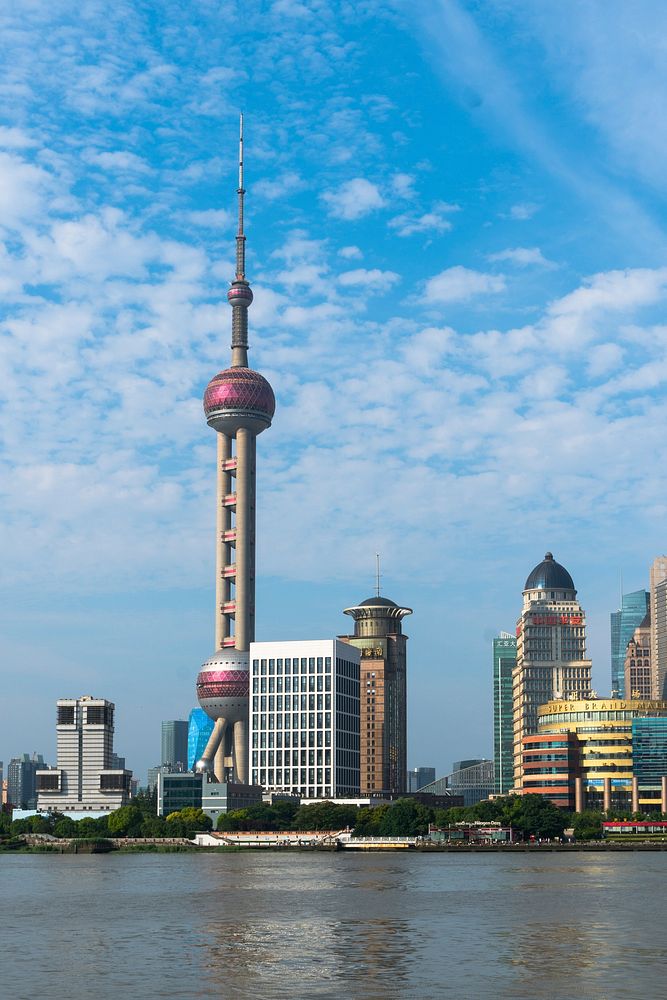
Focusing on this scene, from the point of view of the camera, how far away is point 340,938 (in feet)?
325

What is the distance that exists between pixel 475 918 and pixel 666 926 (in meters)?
16.0

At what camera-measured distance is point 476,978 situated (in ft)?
258

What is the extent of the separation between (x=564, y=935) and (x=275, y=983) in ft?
97.2

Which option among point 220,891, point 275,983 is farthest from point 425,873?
point 275,983

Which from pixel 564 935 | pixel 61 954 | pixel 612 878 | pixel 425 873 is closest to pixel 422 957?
pixel 564 935

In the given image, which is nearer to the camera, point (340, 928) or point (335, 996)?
point (335, 996)

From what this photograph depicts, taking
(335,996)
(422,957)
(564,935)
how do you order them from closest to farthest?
(335,996) < (422,957) < (564,935)

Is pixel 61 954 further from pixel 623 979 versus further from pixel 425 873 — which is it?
pixel 425 873

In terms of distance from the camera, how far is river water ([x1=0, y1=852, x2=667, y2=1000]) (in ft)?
250

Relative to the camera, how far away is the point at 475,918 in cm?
11369

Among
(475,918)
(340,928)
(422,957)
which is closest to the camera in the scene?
(422,957)

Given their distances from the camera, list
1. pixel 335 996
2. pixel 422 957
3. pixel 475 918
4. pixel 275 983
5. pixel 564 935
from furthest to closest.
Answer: pixel 475 918 → pixel 564 935 → pixel 422 957 → pixel 275 983 → pixel 335 996

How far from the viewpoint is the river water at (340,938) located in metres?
76.3

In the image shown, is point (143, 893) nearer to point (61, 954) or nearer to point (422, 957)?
point (61, 954)
